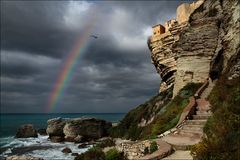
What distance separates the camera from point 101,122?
53656mm

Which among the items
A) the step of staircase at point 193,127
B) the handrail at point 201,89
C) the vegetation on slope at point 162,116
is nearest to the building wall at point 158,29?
the vegetation on slope at point 162,116

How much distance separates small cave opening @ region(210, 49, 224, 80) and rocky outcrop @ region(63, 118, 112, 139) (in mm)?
29966

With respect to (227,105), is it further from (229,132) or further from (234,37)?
(234,37)

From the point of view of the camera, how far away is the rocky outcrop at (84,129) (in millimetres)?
50250

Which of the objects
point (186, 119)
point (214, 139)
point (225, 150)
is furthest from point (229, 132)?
point (186, 119)

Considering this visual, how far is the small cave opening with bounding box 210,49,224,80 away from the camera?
24.3 m

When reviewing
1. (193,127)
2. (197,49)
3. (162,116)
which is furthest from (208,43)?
(193,127)

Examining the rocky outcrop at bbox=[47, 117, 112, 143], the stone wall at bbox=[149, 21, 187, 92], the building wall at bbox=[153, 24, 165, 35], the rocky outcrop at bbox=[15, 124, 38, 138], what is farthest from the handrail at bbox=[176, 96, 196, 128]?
the rocky outcrop at bbox=[15, 124, 38, 138]

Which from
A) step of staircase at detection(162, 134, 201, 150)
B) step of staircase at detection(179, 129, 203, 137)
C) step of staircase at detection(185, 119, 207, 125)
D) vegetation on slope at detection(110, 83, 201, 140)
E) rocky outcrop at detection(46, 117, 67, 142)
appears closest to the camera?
step of staircase at detection(162, 134, 201, 150)

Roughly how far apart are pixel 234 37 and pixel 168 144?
1190cm

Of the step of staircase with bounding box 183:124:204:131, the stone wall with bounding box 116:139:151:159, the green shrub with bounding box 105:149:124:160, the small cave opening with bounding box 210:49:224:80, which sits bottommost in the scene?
the green shrub with bounding box 105:149:124:160

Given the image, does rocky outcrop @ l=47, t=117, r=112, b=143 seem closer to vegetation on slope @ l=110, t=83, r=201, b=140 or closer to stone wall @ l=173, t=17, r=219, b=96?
vegetation on slope @ l=110, t=83, r=201, b=140

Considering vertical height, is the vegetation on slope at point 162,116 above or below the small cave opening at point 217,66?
below

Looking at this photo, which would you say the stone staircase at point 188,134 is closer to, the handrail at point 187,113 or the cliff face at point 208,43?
the handrail at point 187,113
